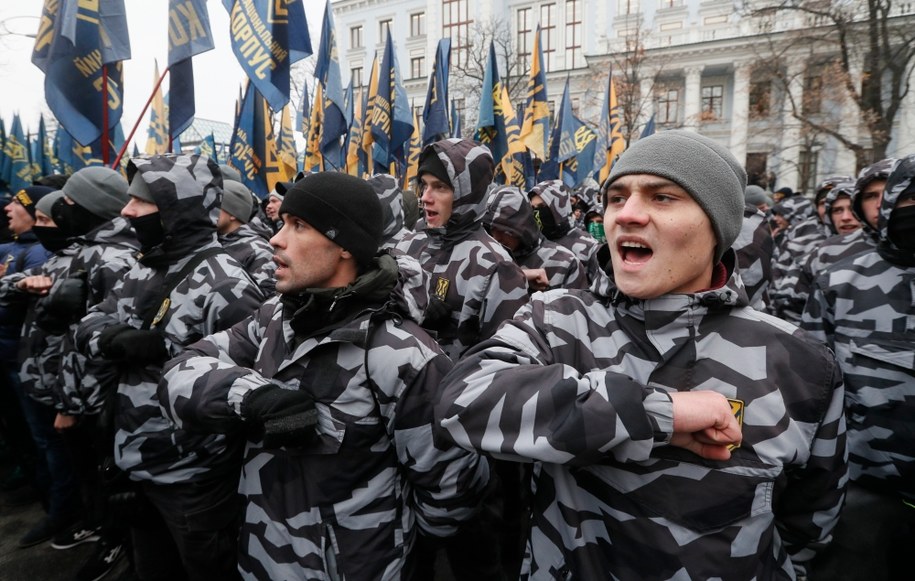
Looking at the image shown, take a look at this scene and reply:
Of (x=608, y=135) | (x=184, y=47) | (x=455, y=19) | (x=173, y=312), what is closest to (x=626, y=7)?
(x=455, y=19)

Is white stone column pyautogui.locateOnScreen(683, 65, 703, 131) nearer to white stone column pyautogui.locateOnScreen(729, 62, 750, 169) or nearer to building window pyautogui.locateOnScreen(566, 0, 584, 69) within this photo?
white stone column pyautogui.locateOnScreen(729, 62, 750, 169)

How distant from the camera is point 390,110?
781cm

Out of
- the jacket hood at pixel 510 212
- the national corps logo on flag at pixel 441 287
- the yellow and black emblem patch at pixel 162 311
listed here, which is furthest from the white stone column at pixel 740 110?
the yellow and black emblem patch at pixel 162 311

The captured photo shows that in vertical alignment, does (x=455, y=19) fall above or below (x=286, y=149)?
above

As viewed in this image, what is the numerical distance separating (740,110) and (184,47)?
122ft

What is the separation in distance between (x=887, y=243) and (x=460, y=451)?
7.49ft

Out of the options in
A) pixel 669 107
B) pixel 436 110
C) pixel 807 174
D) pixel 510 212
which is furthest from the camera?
pixel 669 107

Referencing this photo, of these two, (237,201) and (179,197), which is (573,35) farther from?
(179,197)

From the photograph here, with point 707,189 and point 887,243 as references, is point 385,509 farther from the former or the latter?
point 887,243

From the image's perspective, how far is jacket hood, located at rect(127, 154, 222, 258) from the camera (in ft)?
8.45

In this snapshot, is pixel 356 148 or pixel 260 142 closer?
pixel 260 142

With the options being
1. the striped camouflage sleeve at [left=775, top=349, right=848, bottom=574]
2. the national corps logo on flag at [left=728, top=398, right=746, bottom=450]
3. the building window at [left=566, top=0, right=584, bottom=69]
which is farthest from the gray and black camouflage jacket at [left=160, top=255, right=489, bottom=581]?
the building window at [left=566, top=0, right=584, bottom=69]

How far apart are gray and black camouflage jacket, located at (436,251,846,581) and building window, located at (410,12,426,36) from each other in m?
48.8

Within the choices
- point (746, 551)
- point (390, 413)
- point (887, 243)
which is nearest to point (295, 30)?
point (390, 413)
